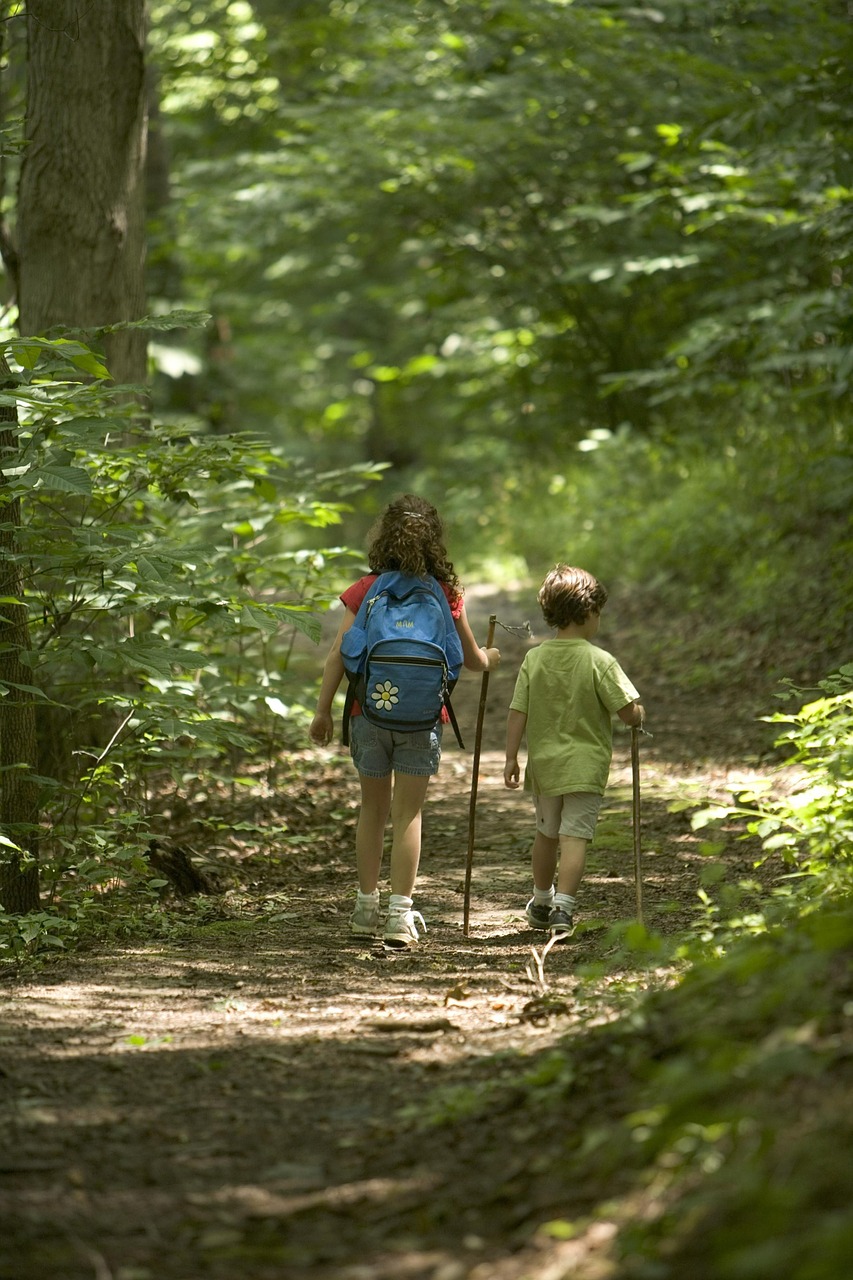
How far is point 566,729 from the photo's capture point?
5301 millimetres

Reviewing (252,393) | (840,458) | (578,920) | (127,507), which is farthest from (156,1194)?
(252,393)

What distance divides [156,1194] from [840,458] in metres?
8.07

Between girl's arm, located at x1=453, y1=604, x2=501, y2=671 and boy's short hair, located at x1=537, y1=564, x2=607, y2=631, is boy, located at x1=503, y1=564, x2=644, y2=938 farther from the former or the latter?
girl's arm, located at x1=453, y1=604, x2=501, y2=671

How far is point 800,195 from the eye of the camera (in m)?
9.56

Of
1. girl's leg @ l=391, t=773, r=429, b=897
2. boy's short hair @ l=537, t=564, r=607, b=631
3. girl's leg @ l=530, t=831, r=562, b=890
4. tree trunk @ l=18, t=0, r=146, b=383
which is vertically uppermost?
tree trunk @ l=18, t=0, r=146, b=383

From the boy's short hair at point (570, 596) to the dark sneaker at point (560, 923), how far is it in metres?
1.20

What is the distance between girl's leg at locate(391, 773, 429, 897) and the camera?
17.0 feet

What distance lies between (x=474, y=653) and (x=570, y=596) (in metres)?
0.47

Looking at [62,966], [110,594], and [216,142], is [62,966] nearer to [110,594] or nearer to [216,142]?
[110,594]

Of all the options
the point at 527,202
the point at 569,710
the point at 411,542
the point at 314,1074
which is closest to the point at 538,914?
the point at 569,710

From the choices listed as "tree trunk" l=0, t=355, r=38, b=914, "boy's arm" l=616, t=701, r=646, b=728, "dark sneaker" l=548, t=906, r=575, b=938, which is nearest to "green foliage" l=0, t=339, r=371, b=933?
"tree trunk" l=0, t=355, r=38, b=914

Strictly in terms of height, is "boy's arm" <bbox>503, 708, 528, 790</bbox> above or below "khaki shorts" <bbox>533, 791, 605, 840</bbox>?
above

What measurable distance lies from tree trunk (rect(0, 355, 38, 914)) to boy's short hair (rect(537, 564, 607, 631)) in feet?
7.26

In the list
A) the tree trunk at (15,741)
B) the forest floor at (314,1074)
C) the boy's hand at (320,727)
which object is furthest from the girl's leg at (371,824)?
the tree trunk at (15,741)
